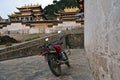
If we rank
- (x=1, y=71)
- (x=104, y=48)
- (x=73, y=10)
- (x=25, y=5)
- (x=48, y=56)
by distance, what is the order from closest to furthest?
(x=104, y=48), (x=48, y=56), (x=1, y=71), (x=73, y=10), (x=25, y=5)

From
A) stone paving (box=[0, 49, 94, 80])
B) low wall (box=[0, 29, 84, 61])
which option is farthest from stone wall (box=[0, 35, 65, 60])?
stone paving (box=[0, 49, 94, 80])

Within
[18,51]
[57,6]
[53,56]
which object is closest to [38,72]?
[53,56]

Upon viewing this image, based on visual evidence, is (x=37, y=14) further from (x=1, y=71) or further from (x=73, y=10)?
(x=1, y=71)

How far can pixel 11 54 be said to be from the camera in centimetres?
1560

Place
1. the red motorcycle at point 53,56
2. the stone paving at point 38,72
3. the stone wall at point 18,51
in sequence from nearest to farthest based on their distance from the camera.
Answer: the red motorcycle at point 53,56
the stone paving at point 38,72
the stone wall at point 18,51

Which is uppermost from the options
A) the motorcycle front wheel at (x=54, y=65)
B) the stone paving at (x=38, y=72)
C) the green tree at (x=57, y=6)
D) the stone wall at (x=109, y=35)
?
the green tree at (x=57, y=6)

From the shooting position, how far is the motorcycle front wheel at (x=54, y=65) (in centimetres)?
936

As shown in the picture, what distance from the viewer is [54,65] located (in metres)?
9.43

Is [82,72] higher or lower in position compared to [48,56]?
lower

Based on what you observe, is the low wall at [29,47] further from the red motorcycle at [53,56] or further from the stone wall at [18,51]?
the red motorcycle at [53,56]

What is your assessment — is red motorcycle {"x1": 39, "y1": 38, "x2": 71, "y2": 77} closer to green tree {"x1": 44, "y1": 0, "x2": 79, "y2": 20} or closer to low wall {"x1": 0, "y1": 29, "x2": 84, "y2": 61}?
low wall {"x1": 0, "y1": 29, "x2": 84, "y2": 61}

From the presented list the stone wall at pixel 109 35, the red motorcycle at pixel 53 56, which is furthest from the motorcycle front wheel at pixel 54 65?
the stone wall at pixel 109 35

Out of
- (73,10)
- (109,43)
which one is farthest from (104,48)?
(73,10)

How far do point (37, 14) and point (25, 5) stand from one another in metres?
2.17
